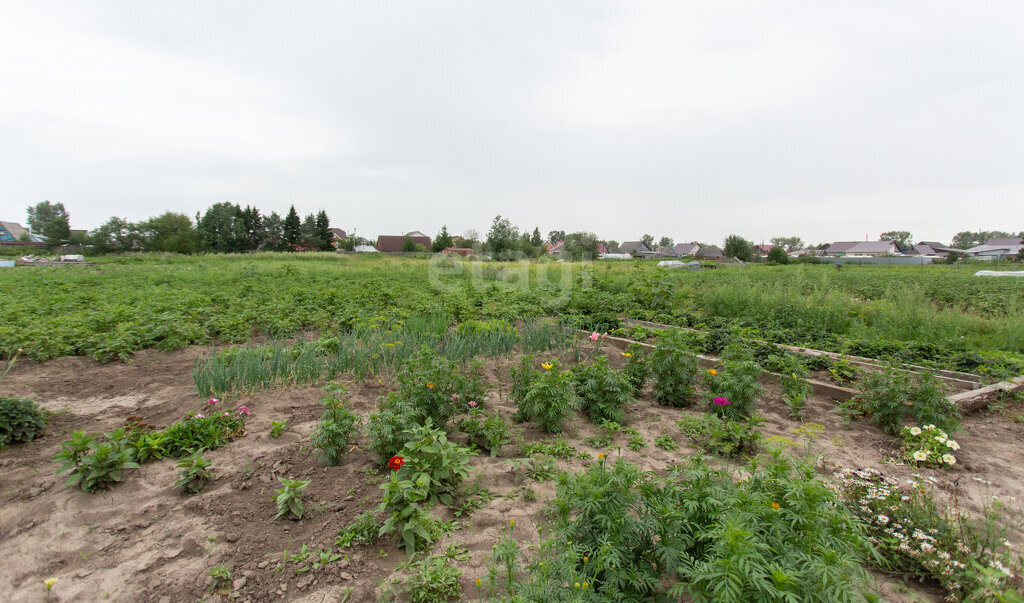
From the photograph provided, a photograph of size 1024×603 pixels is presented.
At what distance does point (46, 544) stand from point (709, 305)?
8.74 metres

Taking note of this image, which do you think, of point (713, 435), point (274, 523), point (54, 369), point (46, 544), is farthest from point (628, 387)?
point (54, 369)

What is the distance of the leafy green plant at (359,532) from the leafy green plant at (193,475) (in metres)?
1.05

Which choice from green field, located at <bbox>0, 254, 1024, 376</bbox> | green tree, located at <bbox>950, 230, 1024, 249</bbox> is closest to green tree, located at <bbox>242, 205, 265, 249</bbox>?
green field, located at <bbox>0, 254, 1024, 376</bbox>

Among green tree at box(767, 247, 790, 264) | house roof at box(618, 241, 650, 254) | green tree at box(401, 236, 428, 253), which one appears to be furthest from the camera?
house roof at box(618, 241, 650, 254)

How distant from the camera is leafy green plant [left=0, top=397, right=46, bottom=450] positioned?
302 cm

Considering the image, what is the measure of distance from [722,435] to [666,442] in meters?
0.41

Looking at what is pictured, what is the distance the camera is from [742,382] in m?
3.46

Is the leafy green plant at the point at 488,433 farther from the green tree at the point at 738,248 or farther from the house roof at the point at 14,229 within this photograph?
the house roof at the point at 14,229

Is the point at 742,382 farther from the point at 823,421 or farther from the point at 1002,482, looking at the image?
the point at 1002,482

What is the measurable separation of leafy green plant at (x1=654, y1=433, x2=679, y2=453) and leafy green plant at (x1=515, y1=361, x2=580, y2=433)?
0.67 meters

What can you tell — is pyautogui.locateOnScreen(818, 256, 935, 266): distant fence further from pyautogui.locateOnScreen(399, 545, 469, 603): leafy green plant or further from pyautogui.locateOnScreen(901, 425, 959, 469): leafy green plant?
pyautogui.locateOnScreen(399, 545, 469, 603): leafy green plant

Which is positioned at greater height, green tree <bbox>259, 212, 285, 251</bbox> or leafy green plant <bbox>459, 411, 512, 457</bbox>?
green tree <bbox>259, 212, 285, 251</bbox>

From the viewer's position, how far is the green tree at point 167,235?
45.6 meters

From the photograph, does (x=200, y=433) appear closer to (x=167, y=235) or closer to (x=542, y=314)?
(x=542, y=314)
